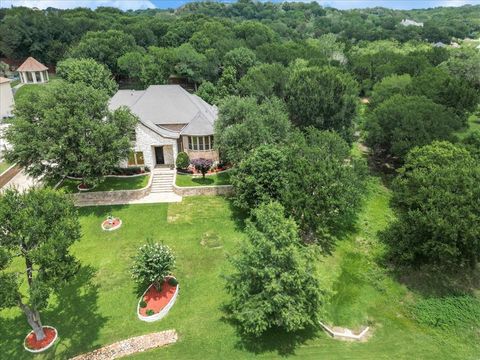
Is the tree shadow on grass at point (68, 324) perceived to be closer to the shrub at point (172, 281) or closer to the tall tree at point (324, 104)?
the shrub at point (172, 281)

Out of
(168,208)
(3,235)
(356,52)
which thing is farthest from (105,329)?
(356,52)

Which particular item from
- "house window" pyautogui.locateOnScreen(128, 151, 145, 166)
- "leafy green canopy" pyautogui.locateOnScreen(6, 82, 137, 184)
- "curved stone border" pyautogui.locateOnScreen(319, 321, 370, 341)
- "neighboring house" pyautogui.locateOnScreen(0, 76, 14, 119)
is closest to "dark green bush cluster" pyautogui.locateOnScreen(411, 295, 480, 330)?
"curved stone border" pyautogui.locateOnScreen(319, 321, 370, 341)

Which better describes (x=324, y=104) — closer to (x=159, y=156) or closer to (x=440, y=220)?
(x=159, y=156)

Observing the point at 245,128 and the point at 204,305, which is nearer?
the point at 204,305

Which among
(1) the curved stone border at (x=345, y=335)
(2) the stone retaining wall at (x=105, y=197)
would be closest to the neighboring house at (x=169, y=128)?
(2) the stone retaining wall at (x=105, y=197)

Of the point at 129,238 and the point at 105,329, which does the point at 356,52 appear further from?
the point at 105,329

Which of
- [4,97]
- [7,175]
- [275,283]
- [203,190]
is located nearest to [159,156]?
[203,190]

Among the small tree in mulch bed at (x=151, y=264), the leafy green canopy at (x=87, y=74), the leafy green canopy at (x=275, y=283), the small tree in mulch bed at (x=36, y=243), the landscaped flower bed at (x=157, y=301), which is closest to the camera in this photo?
the small tree in mulch bed at (x=36, y=243)
